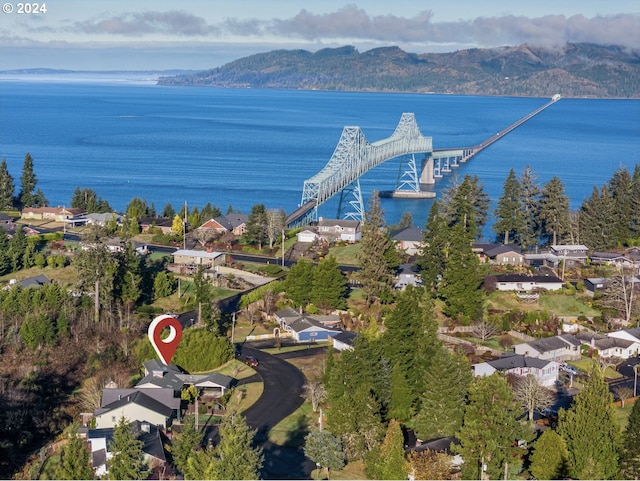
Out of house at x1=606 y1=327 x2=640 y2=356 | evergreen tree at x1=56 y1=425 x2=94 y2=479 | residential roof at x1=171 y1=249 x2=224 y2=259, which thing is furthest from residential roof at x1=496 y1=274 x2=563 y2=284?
evergreen tree at x1=56 y1=425 x2=94 y2=479

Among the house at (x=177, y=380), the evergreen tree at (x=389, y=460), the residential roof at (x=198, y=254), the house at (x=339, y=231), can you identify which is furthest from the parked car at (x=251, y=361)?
the house at (x=339, y=231)

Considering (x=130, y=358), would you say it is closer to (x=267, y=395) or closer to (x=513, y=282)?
(x=267, y=395)

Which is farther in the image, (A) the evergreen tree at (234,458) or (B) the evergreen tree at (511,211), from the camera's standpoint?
(B) the evergreen tree at (511,211)

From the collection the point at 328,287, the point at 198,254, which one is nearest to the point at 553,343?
the point at 328,287

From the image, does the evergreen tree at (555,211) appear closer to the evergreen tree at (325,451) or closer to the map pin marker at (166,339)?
the map pin marker at (166,339)

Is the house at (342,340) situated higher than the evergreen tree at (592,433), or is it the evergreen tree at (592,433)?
the evergreen tree at (592,433)

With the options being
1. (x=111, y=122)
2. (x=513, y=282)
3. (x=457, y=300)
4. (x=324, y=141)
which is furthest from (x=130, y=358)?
(x=111, y=122)

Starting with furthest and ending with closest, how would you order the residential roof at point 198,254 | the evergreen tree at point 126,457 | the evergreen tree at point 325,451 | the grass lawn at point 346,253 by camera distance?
the grass lawn at point 346,253 → the residential roof at point 198,254 → the evergreen tree at point 325,451 → the evergreen tree at point 126,457

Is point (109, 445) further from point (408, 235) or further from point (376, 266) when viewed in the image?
point (408, 235)
